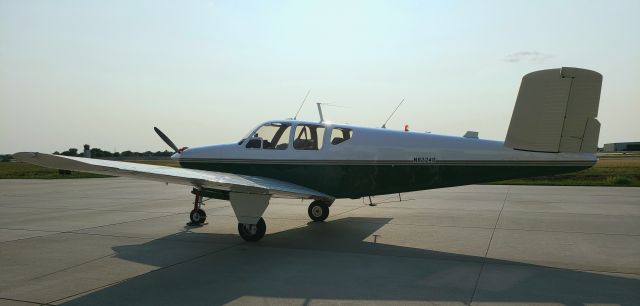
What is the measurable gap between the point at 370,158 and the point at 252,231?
2731 millimetres

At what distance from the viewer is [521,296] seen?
507cm

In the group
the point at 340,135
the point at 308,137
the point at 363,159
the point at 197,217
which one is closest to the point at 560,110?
the point at 363,159

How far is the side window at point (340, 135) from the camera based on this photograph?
9430mm

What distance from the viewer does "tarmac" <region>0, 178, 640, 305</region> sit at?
5.20 m

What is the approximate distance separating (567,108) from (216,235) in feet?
22.2

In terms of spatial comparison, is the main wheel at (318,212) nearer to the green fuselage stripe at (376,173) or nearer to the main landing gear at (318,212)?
the main landing gear at (318,212)

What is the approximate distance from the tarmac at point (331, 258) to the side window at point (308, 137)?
1.84 metres

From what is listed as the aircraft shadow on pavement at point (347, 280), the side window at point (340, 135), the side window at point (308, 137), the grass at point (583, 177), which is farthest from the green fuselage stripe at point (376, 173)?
the grass at point (583, 177)

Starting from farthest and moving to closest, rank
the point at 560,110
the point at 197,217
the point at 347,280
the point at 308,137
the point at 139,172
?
the point at 197,217 → the point at 308,137 → the point at 560,110 → the point at 139,172 → the point at 347,280

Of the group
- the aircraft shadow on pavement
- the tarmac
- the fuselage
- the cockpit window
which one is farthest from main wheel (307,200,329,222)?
the aircraft shadow on pavement

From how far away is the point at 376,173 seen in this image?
30.0 feet

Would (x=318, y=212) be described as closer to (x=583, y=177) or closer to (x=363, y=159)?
(x=363, y=159)

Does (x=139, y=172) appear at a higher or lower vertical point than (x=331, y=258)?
higher

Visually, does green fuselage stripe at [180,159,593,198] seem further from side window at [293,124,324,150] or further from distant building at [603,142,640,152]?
distant building at [603,142,640,152]
